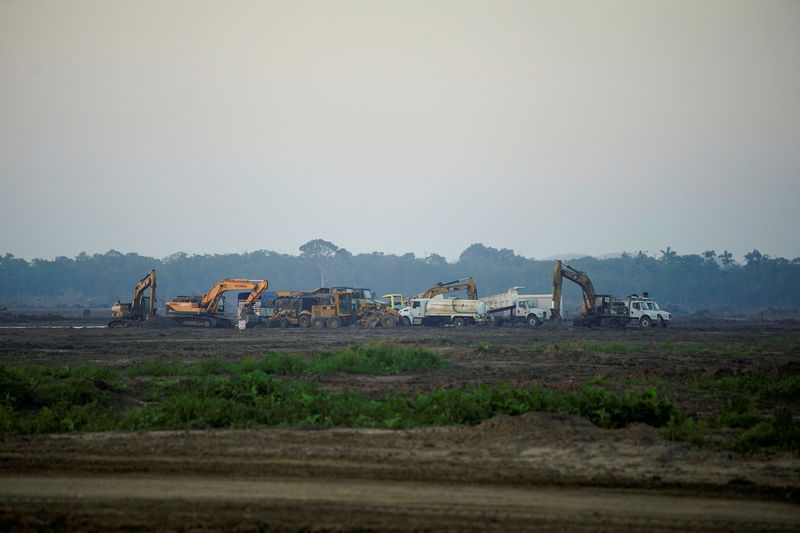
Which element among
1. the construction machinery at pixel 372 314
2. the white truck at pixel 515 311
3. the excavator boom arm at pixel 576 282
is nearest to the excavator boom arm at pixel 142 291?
the construction machinery at pixel 372 314

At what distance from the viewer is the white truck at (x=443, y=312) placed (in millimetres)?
52000

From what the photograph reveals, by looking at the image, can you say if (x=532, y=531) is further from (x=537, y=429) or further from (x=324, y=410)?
(x=324, y=410)

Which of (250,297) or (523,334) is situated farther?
(250,297)

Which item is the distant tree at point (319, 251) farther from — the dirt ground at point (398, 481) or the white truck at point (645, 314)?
the dirt ground at point (398, 481)

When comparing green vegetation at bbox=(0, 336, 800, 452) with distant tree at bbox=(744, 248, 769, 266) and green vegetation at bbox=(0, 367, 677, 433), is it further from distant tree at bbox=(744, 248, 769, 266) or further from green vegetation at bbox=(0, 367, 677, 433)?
distant tree at bbox=(744, 248, 769, 266)

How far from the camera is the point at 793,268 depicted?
414ft

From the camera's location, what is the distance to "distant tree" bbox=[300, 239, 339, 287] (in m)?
151

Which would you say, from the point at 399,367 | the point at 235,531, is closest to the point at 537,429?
the point at 235,531

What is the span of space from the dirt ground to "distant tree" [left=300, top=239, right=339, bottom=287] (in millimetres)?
140386

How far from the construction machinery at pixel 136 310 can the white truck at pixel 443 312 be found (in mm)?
17857

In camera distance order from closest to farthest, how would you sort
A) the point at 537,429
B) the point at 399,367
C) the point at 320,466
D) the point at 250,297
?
1. the point at 320,466
2. the point at 537,429
3. the point at 399,367
4. the point at 250,297

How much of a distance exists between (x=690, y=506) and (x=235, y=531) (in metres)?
4.81

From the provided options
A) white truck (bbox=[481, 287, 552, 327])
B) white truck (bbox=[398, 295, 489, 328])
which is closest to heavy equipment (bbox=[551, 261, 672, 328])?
white truck (bbox=[481, 287, 552, 327])

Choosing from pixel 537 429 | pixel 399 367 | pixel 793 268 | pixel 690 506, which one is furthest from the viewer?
pixel 793 268
